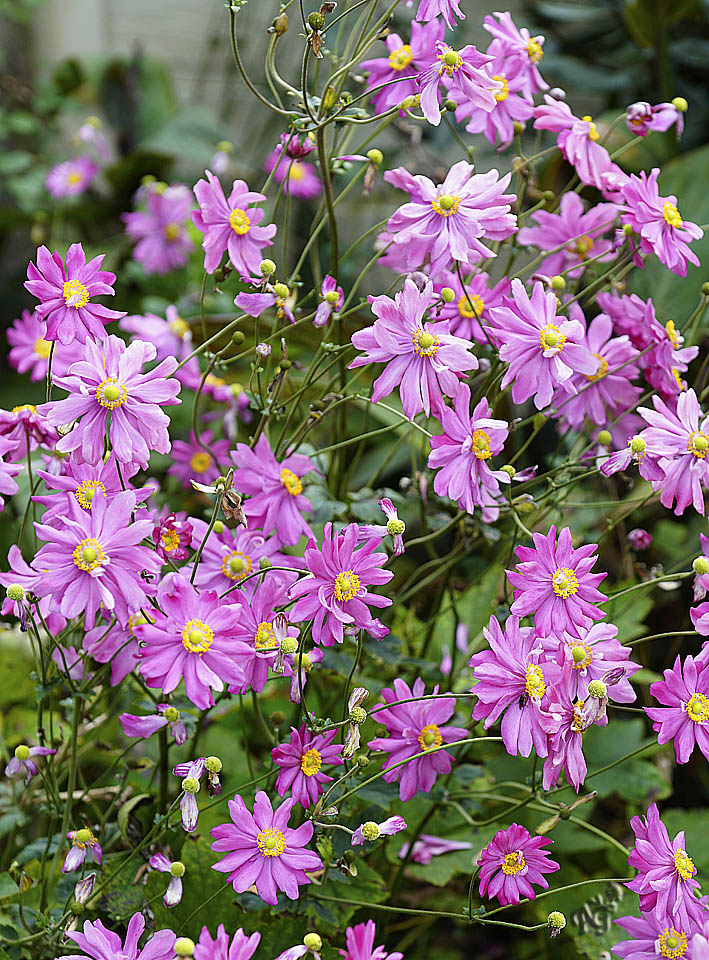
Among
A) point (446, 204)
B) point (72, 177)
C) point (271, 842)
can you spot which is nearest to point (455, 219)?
point (446, 204)

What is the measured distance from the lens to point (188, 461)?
30.7 inches

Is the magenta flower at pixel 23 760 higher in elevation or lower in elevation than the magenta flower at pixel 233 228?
lower

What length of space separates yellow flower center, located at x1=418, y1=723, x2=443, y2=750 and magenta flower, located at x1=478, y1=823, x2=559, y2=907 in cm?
8

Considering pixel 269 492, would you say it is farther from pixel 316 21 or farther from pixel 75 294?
pixel 316 21

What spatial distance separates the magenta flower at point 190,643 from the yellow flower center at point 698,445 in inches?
11.0

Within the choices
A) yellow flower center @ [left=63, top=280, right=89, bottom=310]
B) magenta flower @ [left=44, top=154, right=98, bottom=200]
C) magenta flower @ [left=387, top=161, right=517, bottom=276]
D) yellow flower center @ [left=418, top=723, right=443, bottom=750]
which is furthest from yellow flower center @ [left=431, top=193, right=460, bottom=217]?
magenta flower @ [left=44, top=154, right=98, bottom=200]

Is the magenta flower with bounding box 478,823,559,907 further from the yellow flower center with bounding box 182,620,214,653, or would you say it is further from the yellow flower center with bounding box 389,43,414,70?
the yellow flower center with bounding box 389,43,414,70

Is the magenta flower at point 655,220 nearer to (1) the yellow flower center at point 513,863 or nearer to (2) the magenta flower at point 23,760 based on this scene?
(1) the yellow flower center at point 513,863

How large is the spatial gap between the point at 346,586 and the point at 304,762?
0.11 meters

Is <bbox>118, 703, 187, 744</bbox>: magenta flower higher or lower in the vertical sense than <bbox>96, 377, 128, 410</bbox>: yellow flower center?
lower

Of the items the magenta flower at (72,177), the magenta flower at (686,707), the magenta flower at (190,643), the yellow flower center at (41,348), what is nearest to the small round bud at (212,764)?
the magenta flower at (190,643)

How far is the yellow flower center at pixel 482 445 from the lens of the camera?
1.79 feet

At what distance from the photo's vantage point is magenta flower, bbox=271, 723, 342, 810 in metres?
0.53

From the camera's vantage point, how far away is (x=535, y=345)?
1.82ft
